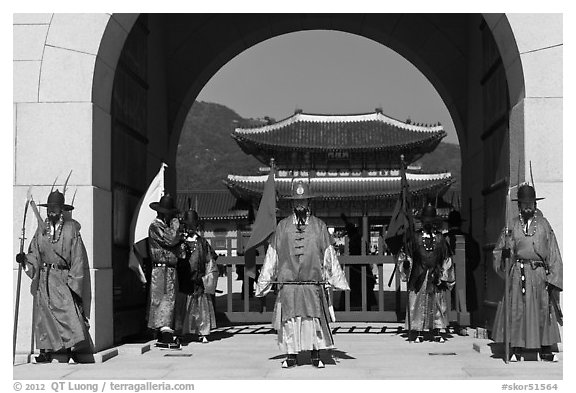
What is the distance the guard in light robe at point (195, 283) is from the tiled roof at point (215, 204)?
1259 inches

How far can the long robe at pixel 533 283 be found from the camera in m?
7.10

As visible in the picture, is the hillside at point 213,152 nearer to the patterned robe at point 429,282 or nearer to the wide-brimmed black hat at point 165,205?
the patterned robe at point 429,282

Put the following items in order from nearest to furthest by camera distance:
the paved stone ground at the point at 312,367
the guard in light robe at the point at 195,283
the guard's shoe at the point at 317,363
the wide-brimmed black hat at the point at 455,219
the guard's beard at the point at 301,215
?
the paved stone ground at the point at 312,367 → the guard's shoe at the point at 317,363 → the guard's beard at the point at 301,215 → the guard in light robe at the point at 195,283 → the wide-brimmed black hat at the point at 455,219

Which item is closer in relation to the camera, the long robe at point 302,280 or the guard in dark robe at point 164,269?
the long robe at point 302,280

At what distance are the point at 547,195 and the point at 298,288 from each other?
2.42 meters

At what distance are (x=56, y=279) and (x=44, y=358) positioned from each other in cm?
73

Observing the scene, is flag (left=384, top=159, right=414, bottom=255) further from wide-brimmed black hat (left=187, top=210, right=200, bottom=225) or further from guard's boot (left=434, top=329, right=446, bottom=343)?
wide-brimmed black hat (left=187, top=210, right=200, bottom=225)

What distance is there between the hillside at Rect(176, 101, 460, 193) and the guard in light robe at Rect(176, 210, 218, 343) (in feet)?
257

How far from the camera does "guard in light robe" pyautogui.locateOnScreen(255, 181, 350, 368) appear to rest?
7.20 m

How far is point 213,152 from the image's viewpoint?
355 ft

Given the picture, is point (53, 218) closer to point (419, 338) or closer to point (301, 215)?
point (301, 215)

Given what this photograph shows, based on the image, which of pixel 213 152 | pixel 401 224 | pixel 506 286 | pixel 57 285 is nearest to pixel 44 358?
pixel 57 285

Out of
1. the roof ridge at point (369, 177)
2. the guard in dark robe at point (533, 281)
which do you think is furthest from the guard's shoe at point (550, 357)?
the roof ridge at point (369, 177)

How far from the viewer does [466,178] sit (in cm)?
1159
